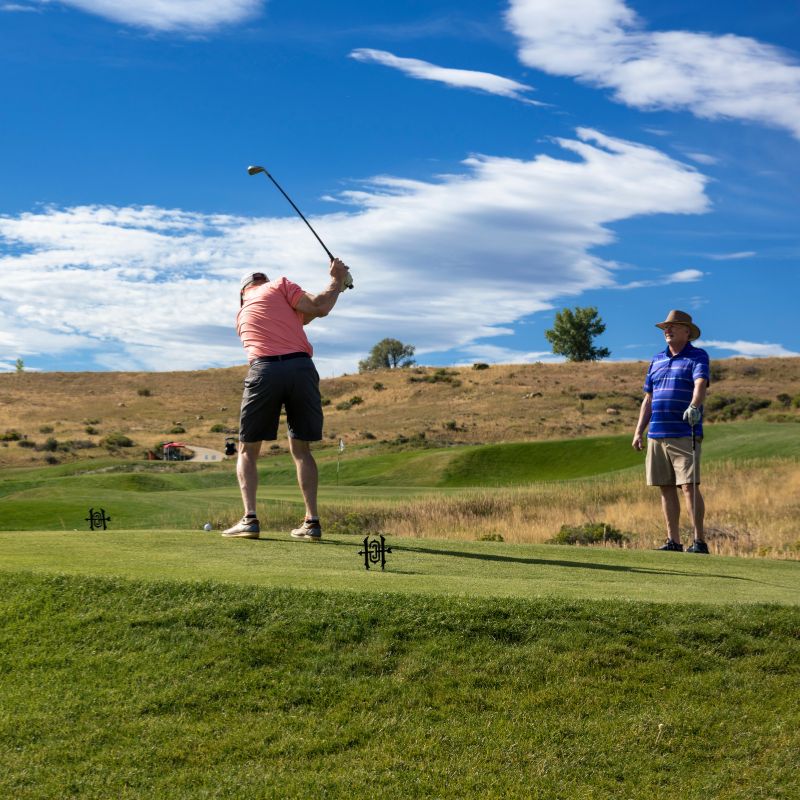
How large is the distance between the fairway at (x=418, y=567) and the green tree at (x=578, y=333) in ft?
353

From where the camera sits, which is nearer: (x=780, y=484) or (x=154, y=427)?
(x=780, y=484)

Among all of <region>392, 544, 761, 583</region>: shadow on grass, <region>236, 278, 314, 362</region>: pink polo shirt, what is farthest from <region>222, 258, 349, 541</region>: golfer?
<region>392, 544, 761, 583</region>: shadow on grass

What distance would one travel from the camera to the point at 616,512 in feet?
66.9

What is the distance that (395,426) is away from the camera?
67812 millimetres

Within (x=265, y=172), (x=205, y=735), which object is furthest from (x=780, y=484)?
(x=205, y=735)

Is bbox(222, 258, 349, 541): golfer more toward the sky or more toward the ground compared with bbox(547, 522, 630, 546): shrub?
more toward the sky

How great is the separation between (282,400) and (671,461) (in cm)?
522

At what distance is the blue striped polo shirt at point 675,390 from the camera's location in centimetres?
1223

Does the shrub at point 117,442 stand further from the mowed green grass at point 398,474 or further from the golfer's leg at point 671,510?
the golfer's leg at point 671,510

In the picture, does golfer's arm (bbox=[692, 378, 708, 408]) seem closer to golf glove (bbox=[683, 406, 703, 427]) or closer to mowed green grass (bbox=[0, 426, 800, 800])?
golf glove (bbox=[683, 406, 703, 427])

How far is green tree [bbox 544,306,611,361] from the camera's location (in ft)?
384

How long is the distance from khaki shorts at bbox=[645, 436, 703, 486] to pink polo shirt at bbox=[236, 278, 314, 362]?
16.1ft

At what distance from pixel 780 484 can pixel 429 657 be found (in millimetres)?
18187

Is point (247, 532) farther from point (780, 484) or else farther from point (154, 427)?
point (154, 427)
